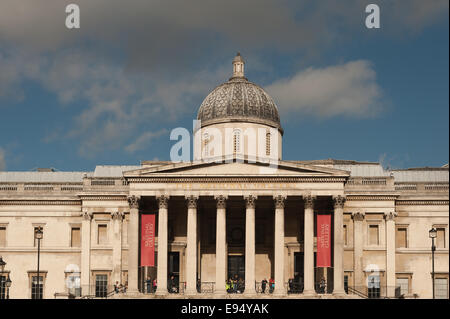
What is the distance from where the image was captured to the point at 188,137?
73.9 m

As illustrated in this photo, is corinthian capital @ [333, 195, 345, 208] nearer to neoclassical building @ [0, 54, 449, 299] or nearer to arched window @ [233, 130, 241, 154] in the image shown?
neoclassical building @ [0, 54, 449, 299]

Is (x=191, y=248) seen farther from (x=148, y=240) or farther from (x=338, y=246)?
(x=338, y=246)

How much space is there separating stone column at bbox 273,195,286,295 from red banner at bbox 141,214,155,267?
32.6ft

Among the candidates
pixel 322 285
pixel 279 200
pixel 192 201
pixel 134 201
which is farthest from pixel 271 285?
pixel 134 201

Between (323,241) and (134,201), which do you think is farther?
(134,201)

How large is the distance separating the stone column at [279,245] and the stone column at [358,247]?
8.13 m

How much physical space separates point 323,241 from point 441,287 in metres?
13.3

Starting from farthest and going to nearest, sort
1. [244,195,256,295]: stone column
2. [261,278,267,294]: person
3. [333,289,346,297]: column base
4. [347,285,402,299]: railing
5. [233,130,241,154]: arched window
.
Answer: [233,130,241,154]: arched window < [347,285,402,299]: railing < [261,278,267,294]: person < [244,195,256,295]: stone column < [333,289,346,297]: column base

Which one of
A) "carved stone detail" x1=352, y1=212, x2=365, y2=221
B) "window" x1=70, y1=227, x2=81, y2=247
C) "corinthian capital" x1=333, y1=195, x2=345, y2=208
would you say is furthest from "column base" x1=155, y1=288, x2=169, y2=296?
"carved stone detail" x1=352, y1=212, x2=365, y2=221

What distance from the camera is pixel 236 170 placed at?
6475cm

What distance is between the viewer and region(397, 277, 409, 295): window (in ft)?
228
